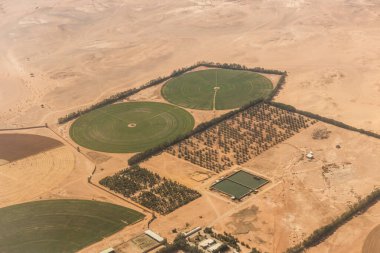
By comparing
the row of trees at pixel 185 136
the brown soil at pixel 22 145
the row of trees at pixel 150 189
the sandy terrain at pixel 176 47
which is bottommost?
the brown soil at pixel 22 145

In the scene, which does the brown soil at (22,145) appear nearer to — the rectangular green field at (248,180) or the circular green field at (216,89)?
the circular green field at (216,89)

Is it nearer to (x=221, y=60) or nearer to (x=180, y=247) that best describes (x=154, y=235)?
(x=180, y=247)

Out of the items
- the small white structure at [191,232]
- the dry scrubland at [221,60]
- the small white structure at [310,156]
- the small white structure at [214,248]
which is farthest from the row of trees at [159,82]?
the small white structure at [214,248]

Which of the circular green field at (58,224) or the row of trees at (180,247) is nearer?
the row of trees at (180,247)

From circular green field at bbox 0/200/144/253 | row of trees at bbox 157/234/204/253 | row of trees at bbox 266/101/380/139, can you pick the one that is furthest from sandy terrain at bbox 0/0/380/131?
row of trees at bbox 157/234/204/253

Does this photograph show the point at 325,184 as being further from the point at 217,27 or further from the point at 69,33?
the point at 69,33

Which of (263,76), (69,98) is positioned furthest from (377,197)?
(69,98)
